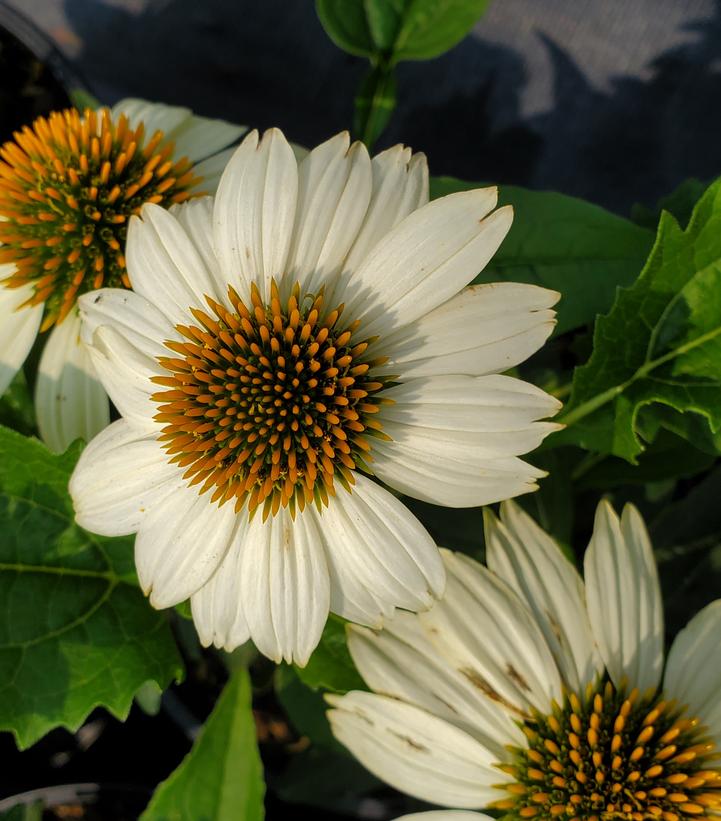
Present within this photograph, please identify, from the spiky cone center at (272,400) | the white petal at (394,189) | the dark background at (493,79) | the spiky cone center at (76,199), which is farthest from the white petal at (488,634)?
the dark background at (493,79)

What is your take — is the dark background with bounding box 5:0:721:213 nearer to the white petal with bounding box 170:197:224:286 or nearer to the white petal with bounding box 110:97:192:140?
the white petal with bounding box 110:97:192:140

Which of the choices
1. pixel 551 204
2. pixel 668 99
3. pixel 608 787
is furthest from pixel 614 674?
pixel 668 99

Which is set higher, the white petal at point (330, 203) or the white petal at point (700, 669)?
the white petal at point (330, 203)

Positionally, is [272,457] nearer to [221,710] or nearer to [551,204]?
[221,710]

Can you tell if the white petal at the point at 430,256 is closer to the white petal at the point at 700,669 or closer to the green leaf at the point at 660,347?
the green leaf at the point at 660,347

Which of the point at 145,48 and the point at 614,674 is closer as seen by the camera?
the point at 614,674

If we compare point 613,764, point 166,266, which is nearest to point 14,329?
point 166,266
